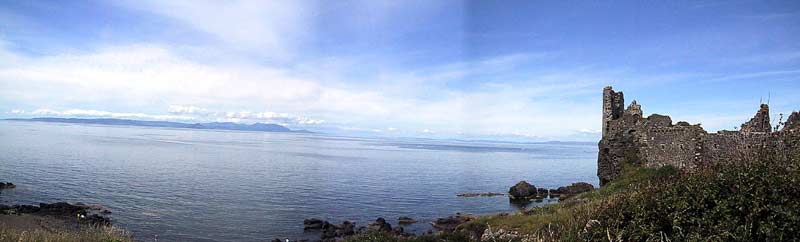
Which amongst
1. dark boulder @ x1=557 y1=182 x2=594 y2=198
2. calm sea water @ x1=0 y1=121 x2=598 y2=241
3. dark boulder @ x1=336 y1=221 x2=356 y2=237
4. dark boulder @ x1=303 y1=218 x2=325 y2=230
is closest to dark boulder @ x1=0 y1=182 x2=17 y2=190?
calm sea water @ x1=0 y1=121 x2=598 y2=241

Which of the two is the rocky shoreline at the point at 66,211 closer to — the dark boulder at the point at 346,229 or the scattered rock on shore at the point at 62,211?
the scattered rock on shore at the point at 62,211

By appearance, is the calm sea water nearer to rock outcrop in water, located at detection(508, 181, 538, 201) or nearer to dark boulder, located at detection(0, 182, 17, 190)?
dark boulder, located at detection(0, 182, 17, 190)

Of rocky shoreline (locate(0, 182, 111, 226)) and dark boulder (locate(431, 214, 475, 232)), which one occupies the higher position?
dark boulder (locate(431, 214, 475, 232))

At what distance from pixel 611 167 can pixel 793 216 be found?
24.5 metres

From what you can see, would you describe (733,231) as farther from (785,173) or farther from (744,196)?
(785,173)


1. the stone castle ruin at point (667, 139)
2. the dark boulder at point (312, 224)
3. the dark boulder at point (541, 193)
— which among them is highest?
the stone castle ruin at point (667, 139)

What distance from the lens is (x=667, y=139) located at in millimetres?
23500

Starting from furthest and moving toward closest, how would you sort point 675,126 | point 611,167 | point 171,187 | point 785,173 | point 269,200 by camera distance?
point 171,187 → point 269,200 → point 611,167 → point 675,126 → point 785,173

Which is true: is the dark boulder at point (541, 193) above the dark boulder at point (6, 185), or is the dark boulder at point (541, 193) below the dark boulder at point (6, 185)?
above

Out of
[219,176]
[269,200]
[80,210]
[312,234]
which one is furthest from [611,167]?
[219,176]

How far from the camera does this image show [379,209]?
43.0 metres

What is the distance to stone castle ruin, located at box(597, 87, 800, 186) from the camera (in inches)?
631

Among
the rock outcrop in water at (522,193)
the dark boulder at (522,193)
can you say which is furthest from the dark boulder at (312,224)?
the dark boulder at (522,193)

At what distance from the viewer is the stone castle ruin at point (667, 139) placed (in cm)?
1603
